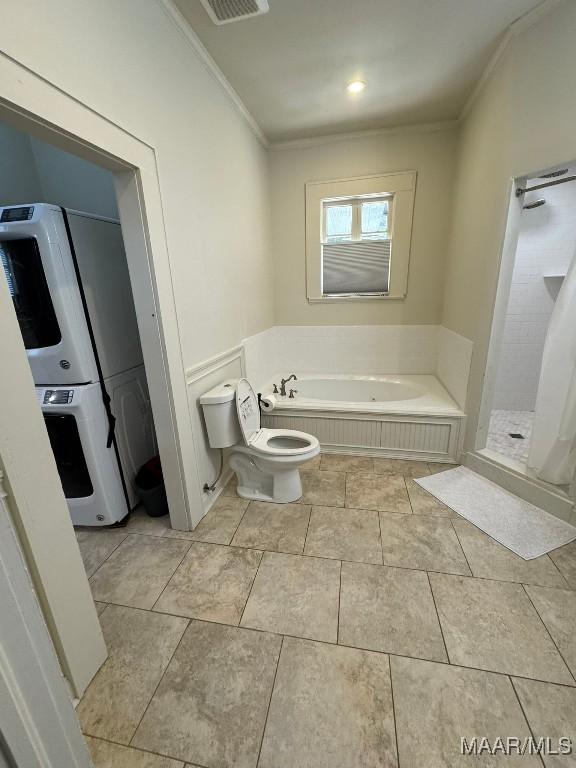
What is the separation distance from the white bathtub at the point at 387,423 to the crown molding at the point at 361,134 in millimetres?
2247

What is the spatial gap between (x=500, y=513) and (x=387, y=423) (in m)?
0.92

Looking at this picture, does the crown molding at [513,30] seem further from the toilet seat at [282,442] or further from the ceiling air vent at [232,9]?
the toilet seat at [282,442]

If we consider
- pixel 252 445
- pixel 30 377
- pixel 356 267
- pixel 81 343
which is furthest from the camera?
pixel 356 267

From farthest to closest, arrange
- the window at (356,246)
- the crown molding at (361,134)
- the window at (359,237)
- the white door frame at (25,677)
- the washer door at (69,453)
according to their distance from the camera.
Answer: the window at (356,246) → the window at (359,237) → the crown molding at (361,134) → the washer door at (69,453) → the white door frame at (25,677)

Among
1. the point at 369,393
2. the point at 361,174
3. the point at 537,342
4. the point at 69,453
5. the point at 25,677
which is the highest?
the point at 361,174

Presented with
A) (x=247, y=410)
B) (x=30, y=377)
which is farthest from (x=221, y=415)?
(x=30, y=377)

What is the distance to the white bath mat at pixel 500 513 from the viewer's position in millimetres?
1703

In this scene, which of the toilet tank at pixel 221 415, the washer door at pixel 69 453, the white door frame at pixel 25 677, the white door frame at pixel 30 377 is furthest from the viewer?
the toilet tank at pixel 221 415

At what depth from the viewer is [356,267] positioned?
3174 mm

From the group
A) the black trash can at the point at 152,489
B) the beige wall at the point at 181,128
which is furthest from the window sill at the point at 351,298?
the black trash can at the point at 152,489

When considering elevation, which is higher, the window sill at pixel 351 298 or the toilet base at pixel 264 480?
the window sill at pixel 351 298

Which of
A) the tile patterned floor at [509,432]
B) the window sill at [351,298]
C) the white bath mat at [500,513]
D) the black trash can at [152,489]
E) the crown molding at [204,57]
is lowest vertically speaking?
the white bath mat at [500,513]

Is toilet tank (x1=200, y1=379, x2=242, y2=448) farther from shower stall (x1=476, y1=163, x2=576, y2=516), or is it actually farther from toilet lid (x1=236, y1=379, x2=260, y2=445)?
shower stall (x1=476, y1=163, x2=576, y2=516)

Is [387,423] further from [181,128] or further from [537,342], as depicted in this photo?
[181,128]
